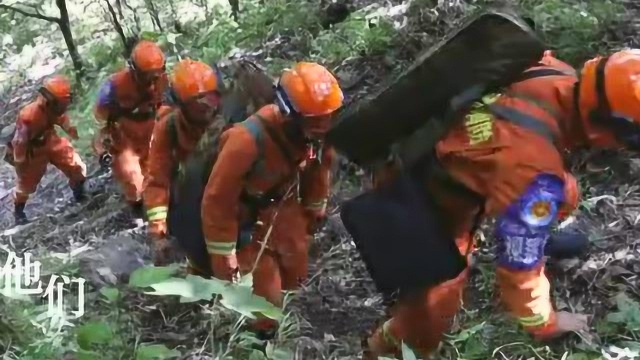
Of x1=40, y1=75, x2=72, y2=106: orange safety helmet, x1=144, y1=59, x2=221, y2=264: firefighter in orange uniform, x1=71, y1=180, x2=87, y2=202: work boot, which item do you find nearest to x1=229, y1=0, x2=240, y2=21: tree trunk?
x1=71, y1=180, x2=87, y2=202: work boot

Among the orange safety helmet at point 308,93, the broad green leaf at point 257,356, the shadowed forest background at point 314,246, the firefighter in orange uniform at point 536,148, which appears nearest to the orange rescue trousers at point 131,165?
the shadowed forest background at point 314,246

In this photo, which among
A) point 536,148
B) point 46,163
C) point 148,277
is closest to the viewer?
point 148,277

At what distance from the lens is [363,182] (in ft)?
21.5

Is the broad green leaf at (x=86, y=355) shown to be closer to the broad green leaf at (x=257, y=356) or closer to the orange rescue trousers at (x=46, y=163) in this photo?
the broad green leaf at (x=257, y=356)

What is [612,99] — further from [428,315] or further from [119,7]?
[119,7]

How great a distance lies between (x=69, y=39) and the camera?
12109 mm

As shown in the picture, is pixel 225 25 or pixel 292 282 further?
pixel 225 25

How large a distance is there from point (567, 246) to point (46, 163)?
17.7ft

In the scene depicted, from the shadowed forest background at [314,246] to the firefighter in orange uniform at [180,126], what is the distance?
0.52 meters

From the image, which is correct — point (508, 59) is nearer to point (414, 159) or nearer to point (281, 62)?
point (414, 159)

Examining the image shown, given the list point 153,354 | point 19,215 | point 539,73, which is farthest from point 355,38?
point 153,354

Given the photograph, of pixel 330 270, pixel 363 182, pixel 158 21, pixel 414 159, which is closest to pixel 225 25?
pixel 158 21

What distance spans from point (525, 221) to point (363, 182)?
3.23 metres

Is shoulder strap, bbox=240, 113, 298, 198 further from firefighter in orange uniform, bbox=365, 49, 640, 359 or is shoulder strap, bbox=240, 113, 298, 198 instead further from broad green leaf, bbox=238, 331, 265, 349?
broad green leaf, bbox=238, 331, 265, 349
